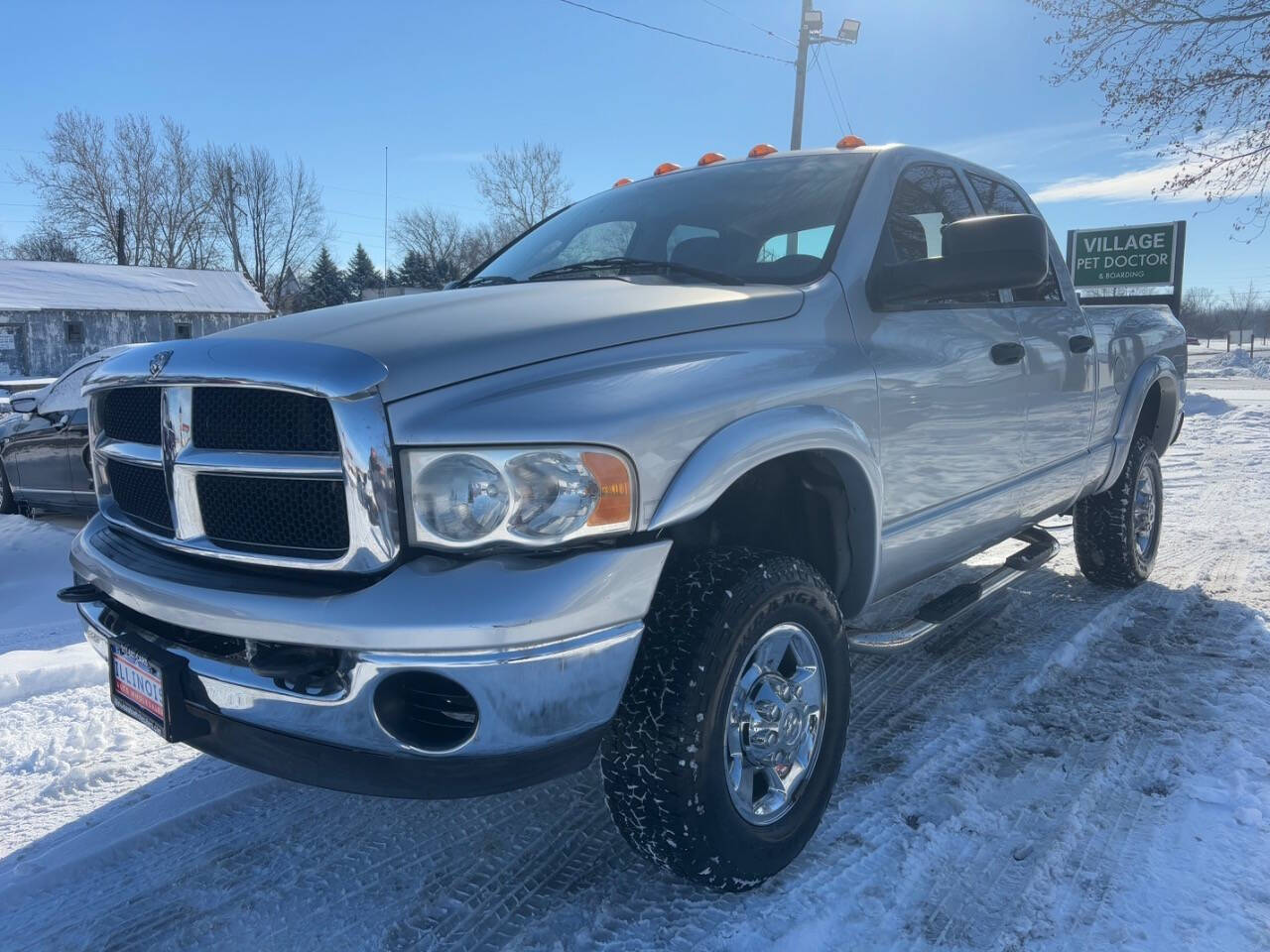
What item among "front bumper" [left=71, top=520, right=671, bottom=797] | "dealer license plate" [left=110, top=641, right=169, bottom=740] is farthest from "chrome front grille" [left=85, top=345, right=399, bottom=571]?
"dealer license plate" [left=110, top=641, right=169, bottom=740]

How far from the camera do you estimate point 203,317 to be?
126 feet

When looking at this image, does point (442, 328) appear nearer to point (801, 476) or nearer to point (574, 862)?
point (801, 476)

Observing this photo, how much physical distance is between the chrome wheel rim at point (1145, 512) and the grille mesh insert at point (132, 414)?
4.83 metres

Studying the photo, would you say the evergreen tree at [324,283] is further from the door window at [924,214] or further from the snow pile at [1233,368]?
the door window at [924,214]

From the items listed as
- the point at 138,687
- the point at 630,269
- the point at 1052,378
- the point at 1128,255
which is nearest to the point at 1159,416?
the point at 1052,378

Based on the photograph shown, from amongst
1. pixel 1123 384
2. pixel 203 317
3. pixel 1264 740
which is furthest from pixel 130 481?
pixel 203 317

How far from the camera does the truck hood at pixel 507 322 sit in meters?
1.94

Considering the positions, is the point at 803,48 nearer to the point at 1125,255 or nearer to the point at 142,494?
the point at 1125,255

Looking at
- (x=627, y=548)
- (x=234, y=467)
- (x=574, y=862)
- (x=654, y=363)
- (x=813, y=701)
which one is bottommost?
(x=574, y=862)

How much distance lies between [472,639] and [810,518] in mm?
1383

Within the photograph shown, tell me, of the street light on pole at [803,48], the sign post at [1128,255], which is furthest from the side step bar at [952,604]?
the street light on pole at [803,48]

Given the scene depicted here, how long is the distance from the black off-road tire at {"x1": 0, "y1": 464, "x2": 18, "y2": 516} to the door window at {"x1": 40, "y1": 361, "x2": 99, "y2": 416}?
1222mm

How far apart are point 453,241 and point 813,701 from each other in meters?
59.1

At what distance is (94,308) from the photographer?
115ft
